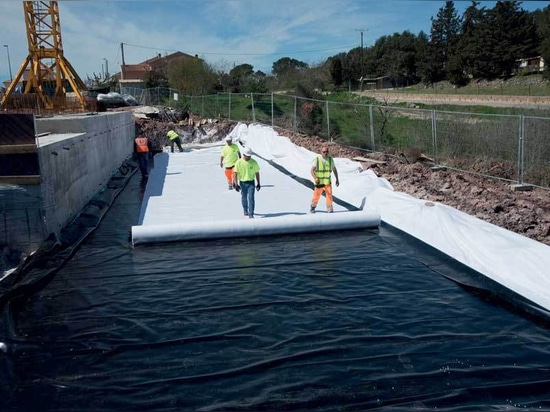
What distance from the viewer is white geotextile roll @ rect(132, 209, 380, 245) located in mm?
9172

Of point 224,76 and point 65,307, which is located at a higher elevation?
point 224,76

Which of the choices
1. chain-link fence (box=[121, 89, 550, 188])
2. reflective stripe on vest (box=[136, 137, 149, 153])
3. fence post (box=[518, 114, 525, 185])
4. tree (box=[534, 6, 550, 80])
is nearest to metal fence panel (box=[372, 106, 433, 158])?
chain-link fence (box=[121, 89, 550, 188])

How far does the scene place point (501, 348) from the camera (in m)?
5.23

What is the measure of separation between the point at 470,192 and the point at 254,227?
4.58 metres

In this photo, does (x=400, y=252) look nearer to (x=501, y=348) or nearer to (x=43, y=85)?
(x=501, y=348)

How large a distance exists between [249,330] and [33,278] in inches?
140

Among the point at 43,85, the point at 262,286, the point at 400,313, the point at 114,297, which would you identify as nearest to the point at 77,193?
the point at 114,297

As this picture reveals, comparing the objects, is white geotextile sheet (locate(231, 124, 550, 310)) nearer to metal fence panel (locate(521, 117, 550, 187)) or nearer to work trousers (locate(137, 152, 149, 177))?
metal fence panel (locate(521, 117, 550, 187))

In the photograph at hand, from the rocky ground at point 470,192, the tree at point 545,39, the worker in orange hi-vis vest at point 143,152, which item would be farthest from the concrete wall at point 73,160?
the tree at point 545,39

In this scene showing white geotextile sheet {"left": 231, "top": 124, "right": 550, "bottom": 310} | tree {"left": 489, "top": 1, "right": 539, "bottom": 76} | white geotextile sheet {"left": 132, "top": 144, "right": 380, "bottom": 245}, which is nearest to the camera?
white geotextile sheet {"left": 231, "top": 124, "right": 550, "bottom": 310}

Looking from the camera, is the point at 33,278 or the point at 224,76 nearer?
the point at 33,278

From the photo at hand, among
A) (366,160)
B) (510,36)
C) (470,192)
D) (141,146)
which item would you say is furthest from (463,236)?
(510,36)

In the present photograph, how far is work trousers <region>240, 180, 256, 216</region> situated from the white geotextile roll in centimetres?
60

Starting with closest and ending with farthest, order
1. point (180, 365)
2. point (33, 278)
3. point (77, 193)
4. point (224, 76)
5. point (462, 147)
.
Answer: point (180, 365)
point (33, 278)
point (77, 193)
point (462, 147)
point (224, 76)
